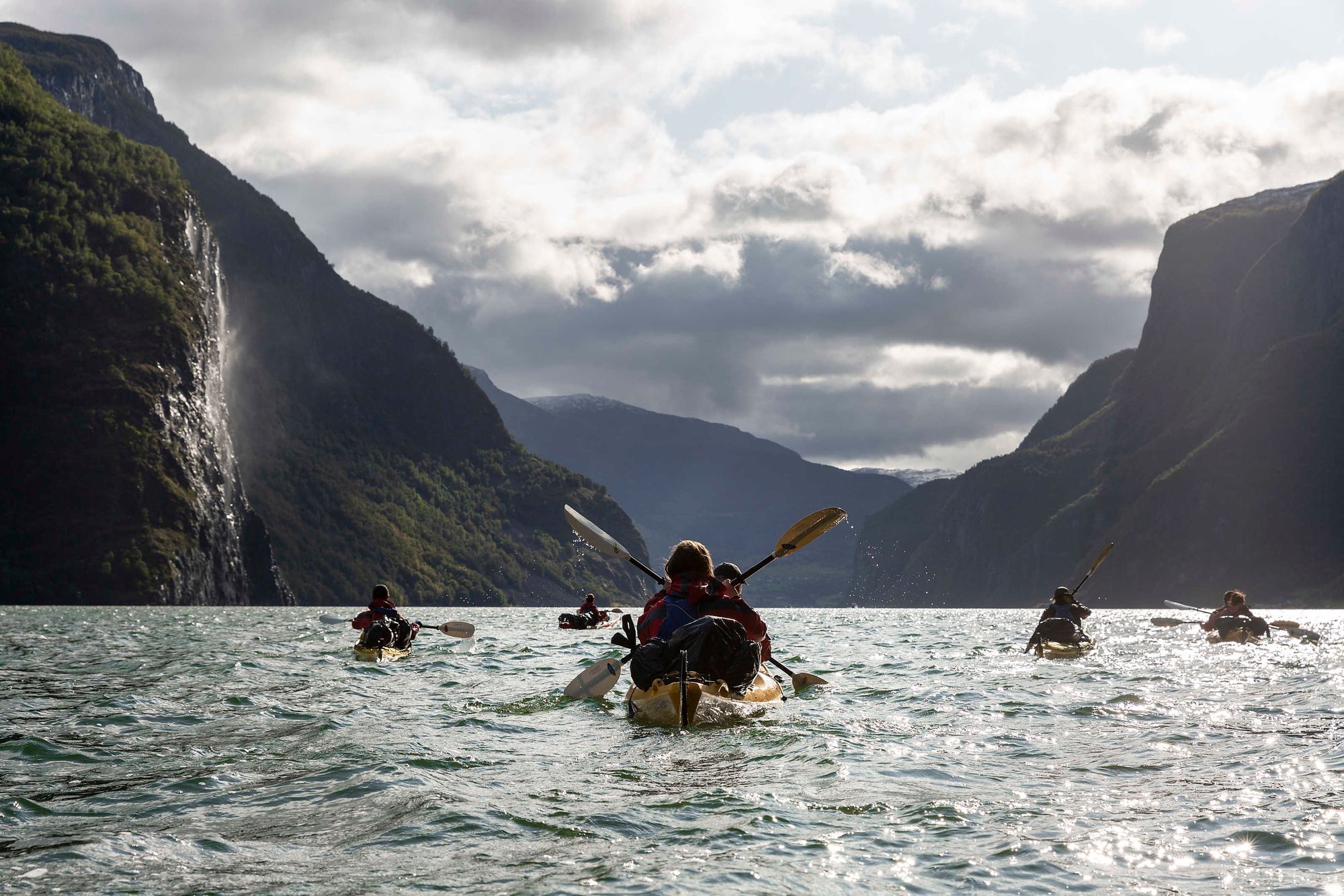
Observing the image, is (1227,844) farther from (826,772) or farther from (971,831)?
(826,772)

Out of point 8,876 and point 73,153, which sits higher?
point 73,153

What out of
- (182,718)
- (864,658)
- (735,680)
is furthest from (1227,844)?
(864,658)

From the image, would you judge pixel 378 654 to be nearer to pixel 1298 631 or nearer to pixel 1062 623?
pixel 1062 623

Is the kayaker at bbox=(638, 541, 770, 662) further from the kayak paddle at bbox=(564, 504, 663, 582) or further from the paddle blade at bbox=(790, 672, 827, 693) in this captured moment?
the paddle blade at bbox=(790, 672, 827, 693)

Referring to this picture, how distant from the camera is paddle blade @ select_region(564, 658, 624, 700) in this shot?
14.8m

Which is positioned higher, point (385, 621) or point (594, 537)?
point (594, 537)

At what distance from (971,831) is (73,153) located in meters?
142

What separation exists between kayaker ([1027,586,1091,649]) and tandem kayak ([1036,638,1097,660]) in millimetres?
75

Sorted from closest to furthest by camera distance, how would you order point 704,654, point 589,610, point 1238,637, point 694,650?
point 694,650
point 704,654
point 1238,637
point 589,610

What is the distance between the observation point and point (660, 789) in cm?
945

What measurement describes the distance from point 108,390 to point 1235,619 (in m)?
94.4

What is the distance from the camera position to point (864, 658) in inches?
1133

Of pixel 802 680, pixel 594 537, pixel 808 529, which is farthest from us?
pixel 802 680

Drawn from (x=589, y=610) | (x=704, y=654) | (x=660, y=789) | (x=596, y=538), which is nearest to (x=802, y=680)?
(x=596, y=538)
